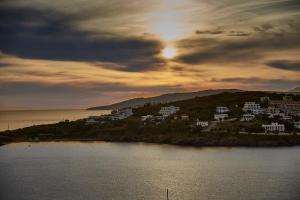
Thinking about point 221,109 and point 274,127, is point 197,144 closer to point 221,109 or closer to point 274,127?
point 274,127

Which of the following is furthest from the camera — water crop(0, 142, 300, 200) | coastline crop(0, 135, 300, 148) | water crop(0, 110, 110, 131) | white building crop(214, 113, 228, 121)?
water crop(0, 110, 110, 131)

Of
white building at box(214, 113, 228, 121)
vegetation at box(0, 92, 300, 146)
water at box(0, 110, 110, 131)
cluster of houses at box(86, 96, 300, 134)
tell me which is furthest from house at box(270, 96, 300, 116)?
water at box(0, 110, 110, 131)

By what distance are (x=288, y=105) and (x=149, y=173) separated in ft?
106

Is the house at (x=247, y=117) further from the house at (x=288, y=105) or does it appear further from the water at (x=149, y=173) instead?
the water at (x=149, y=173)

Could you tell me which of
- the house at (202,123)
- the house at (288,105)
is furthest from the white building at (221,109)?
the house at (288,105)

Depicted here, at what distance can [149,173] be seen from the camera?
2392 cm

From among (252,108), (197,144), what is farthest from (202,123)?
(252,108)

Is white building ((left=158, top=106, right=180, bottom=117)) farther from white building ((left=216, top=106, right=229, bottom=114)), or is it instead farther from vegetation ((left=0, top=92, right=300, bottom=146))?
white building ((left=216, top=106, right=229, bottom=114))

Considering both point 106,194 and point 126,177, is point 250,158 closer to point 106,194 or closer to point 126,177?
point 126,177

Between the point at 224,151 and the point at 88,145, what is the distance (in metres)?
12.5

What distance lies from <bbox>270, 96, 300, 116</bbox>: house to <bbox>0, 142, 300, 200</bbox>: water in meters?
16.4

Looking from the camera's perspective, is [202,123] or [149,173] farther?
[202,123]

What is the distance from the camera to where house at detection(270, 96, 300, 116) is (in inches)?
1962

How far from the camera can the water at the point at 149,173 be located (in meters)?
18.5
